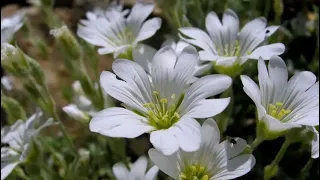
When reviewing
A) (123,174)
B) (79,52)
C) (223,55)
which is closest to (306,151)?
(223,55)

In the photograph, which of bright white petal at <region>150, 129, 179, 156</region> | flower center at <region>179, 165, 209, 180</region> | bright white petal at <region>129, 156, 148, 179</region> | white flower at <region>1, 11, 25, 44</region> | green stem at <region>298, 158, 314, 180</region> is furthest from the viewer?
white flower at <region>1, 11, 25, 44</region>

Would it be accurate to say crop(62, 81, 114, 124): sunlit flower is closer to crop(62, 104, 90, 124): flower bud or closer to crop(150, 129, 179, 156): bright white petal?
crop(62, 104, 90, 124): flower bud

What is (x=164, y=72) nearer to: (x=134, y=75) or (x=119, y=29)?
(x=134, y=75)

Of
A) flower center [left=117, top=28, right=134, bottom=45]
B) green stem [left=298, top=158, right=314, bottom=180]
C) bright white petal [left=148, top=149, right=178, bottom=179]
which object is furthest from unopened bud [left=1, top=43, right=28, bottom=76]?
green stem [left=298, top=158, right=314, bottom=180]

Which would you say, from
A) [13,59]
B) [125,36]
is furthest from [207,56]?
[13,59]

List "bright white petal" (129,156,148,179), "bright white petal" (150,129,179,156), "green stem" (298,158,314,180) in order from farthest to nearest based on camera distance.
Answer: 1. "green stem" (298,158,314,180)
2. "bright white petal" (129,156,148,179)
3. "bright white petal" (150,129,179,156)

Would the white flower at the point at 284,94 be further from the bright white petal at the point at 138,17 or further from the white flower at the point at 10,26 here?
the white flower at the point at 10,26
